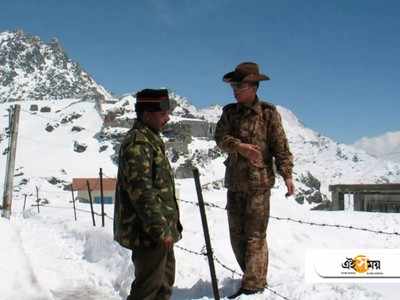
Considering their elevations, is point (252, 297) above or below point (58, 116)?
below

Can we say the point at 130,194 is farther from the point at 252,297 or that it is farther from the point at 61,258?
the point at 61,258

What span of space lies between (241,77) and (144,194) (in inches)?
83.5

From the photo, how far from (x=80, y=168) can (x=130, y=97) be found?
43.2 m

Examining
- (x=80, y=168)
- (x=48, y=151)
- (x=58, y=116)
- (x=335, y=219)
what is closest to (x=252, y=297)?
(x=335, y=219)

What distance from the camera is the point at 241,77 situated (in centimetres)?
563

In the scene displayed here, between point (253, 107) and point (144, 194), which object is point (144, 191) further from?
point (253, 107)

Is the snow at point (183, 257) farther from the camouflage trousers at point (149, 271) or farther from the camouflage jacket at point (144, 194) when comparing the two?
the camouflage jacket at point (144, 194)

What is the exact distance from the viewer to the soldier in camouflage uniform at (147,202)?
4031 mm

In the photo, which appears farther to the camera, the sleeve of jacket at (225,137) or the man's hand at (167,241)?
the sleeve of jacket at (225,137)

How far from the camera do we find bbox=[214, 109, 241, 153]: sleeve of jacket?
562cm

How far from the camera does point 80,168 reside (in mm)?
112500

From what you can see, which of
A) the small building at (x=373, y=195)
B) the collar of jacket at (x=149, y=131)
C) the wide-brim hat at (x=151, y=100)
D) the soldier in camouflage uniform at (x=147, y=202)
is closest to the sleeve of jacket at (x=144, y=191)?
the soldier in camouflage uniform at (x=147, y=202)

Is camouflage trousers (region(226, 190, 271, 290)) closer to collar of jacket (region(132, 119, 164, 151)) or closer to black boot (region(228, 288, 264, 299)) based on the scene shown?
black boot (region(228, 288, 264, 299))

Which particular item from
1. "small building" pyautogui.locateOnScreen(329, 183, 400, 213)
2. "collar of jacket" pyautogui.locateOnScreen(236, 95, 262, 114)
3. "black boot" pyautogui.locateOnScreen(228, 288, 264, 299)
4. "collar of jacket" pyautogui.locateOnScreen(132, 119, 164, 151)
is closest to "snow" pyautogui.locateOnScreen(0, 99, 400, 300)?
"black boot" pyautogui.locateOnScreen(228, 288, 264, 299)
